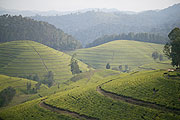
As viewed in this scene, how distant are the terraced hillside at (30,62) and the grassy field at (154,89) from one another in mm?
104550

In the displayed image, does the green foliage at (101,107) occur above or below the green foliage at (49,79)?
above

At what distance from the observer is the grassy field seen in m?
46.9

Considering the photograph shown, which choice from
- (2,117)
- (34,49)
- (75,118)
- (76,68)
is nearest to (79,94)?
(75,118)

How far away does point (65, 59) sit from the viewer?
19725 centimetres

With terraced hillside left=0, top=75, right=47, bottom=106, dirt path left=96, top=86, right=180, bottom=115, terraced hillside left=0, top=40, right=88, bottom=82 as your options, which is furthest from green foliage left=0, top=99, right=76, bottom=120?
terraced hillside left=0, top=40, right=88, bottom=82

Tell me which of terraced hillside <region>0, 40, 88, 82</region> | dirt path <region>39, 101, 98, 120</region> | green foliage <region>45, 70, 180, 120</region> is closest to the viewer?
green foliage <region>45, 70, 180, 120</region>

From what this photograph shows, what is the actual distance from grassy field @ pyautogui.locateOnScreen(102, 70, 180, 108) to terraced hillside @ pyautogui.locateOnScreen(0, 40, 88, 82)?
10455 centimetres

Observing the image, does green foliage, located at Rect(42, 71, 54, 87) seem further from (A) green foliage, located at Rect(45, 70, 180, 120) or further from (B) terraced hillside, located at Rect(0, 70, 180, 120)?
(A) green foliage, located at Rect(45, 70, 180, 120)

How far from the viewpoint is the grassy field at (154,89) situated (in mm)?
46912

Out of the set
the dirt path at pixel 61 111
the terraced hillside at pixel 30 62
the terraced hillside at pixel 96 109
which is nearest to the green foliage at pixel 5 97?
the terraced hillside at pixel 96 109

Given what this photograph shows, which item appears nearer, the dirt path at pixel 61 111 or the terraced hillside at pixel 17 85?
the dirt path at pixel 61 111

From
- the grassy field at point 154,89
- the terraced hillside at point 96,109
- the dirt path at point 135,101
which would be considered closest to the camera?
the dirt path at point 135,101

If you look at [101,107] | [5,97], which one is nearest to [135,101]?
[101,107]

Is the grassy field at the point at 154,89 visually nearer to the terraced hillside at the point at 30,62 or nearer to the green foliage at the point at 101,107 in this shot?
the green foliage at the point at 101,107
